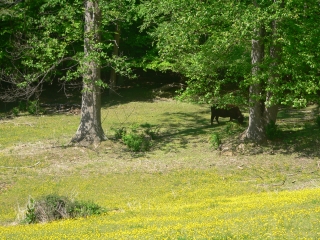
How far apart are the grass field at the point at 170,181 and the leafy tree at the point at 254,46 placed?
2654 millimetres

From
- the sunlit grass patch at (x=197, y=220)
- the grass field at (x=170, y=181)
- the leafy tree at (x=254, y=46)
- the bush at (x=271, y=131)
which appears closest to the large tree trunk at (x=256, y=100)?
the leafy tree at (x=254, y=46)

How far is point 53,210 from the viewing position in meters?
15.0

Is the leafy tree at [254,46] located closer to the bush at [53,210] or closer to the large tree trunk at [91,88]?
the large tree trunk at [91,88]

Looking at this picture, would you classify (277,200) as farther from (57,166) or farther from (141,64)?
(141,64)

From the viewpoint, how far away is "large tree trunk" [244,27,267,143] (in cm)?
2312

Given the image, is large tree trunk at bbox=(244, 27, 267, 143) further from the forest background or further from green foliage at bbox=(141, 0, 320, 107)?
green foliage at bbox=(141, 0, 320, 107)

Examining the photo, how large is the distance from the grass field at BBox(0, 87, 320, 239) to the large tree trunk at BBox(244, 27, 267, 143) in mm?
732

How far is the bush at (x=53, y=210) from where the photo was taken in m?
15.0

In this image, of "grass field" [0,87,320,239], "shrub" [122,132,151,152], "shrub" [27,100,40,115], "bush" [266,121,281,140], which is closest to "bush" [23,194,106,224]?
"grass field" [0,87,320,239]

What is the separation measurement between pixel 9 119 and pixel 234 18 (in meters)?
18.5

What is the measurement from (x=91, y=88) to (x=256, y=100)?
7.96 m

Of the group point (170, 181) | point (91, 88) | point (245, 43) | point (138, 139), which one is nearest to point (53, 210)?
point (170, 181)

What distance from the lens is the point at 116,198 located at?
18.9 m

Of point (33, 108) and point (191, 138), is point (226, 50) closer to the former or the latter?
point (191, 138)
